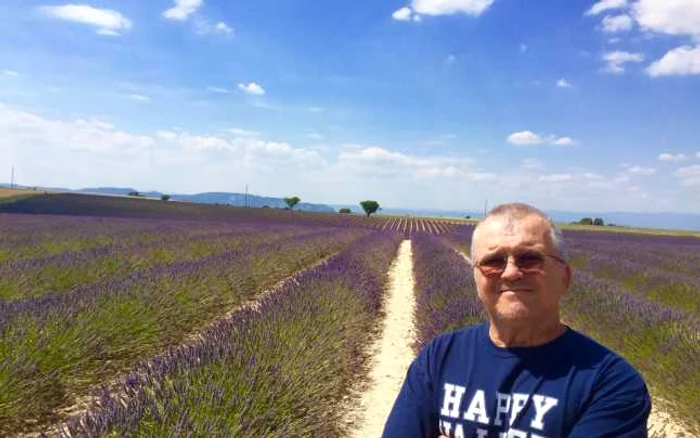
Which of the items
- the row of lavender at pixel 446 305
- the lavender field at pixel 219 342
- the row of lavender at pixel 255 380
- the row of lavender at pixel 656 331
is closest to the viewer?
the row of lavender at pixel 255 380

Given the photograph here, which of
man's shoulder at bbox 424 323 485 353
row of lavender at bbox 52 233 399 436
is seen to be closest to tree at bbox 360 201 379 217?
row of lavender at bbox 52 233 399 436

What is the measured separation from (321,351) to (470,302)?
2218 millimetres

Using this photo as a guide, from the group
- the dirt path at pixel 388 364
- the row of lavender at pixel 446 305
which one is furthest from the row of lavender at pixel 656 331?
the dirt path at pixel 388 364

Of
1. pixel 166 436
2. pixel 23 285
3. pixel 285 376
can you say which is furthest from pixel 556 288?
pixel 23 285

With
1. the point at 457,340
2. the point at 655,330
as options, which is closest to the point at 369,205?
the point at 655,330

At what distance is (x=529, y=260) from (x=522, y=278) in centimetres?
6

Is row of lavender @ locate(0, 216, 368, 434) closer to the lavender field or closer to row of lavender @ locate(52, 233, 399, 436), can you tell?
the lavender field

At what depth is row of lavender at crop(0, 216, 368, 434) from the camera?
145 inches

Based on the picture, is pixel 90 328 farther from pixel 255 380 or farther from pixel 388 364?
pixel 388 364

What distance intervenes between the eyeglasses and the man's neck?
5.5 inches

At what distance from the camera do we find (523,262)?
4.94 ft

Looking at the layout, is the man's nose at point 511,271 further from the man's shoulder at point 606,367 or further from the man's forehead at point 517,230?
the man's shoulder at point 606,367

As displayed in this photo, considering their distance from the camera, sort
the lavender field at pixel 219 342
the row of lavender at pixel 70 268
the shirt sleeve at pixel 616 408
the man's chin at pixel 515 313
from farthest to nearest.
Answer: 1. the row of lavender at pixel 70 268
2. the lavender field at pixel 219 342
3. the man's chin at pixel 515 313
4. the shirt sleeve at pixel 616 408

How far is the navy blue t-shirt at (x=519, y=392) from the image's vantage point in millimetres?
1298
